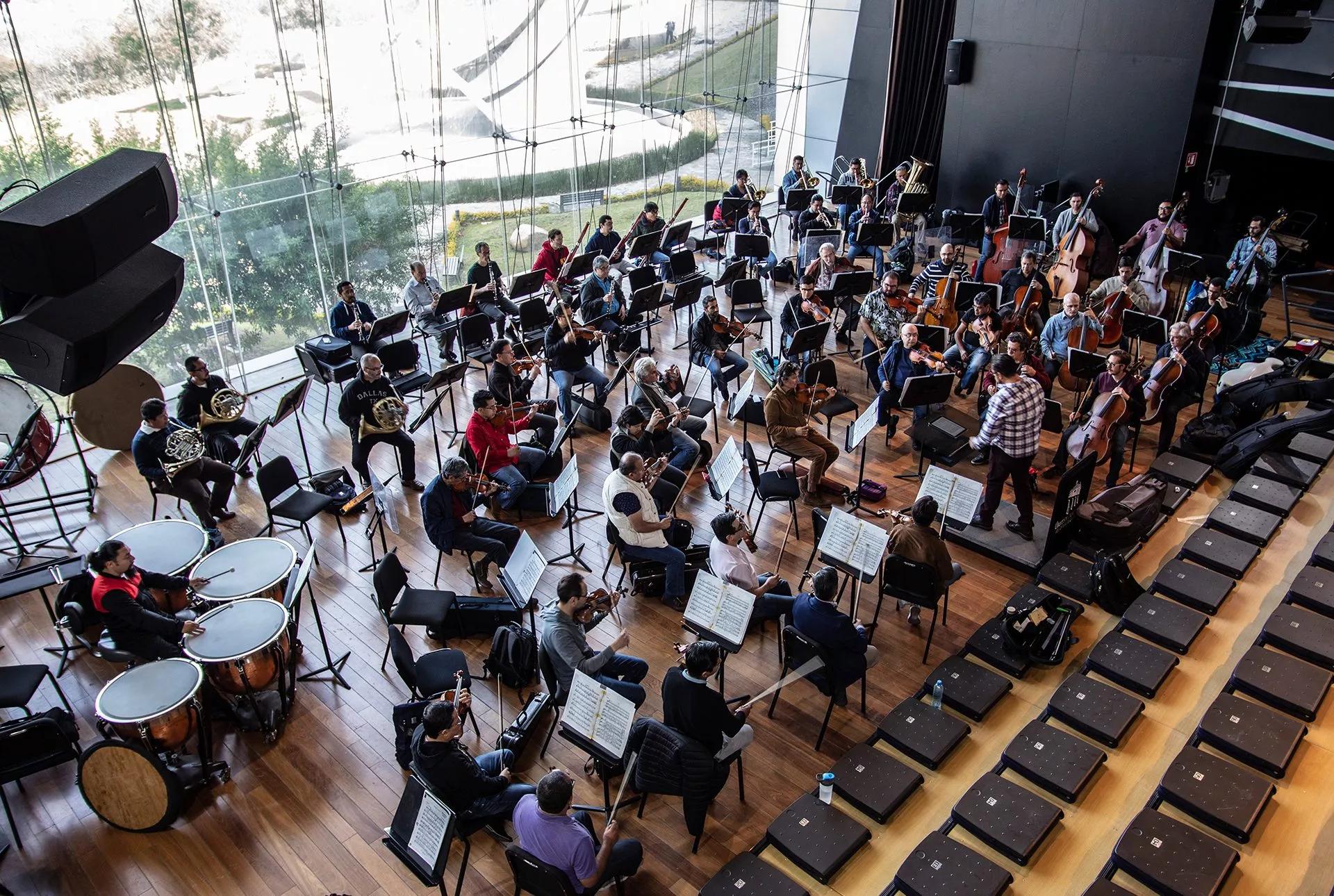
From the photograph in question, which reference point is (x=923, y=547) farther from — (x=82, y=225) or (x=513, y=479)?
(x=82, y=225)

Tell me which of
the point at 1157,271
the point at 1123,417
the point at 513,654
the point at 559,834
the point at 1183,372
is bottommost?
the point at 513,654

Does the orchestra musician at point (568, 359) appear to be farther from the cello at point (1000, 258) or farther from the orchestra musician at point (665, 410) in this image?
the cello at point (1000, 258)

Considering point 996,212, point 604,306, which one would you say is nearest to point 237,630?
point 604,306

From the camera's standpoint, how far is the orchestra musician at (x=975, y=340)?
357 inches

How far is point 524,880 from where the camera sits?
14.0 feet

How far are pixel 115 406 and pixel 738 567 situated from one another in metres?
6.02

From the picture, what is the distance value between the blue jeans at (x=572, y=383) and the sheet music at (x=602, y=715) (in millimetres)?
4296

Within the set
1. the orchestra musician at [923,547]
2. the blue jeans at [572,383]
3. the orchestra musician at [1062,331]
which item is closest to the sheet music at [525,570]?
the orchestra musician at [923,547]

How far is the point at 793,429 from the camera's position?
26.2 feet

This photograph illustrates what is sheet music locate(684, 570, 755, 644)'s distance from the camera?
18.4ft

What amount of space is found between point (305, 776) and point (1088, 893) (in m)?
4.32

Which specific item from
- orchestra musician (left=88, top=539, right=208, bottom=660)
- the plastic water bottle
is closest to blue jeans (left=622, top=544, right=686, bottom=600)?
the plastic water bottle

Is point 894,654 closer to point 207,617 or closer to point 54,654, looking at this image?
point 207,617

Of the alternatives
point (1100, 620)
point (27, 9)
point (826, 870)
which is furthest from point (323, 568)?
point (1100, 620)
